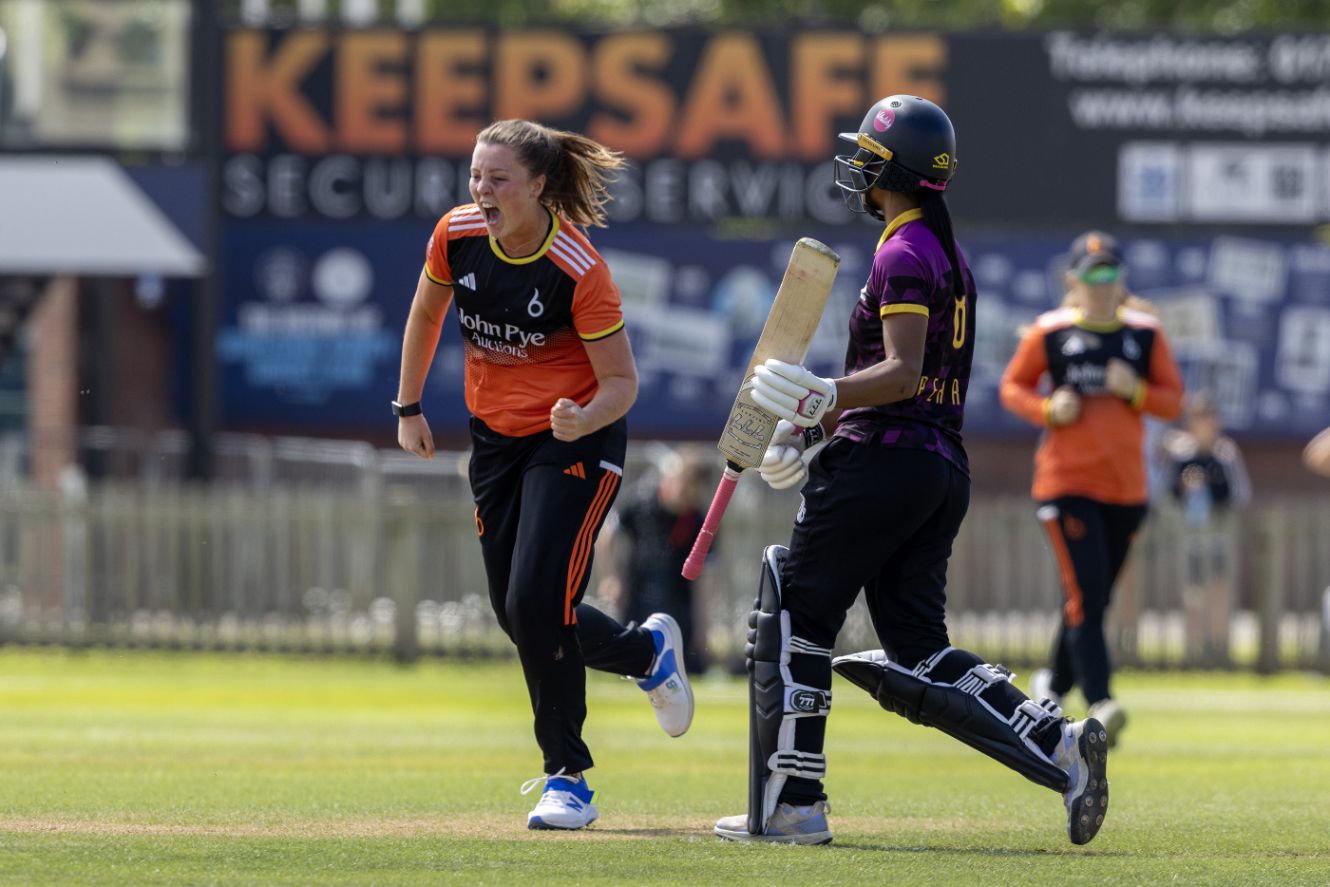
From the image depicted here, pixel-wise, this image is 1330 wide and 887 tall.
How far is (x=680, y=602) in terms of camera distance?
17.1 m

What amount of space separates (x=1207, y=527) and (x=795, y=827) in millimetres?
12272

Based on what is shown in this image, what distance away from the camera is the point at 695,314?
2378cm

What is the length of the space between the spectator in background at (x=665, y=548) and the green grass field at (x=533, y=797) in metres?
1.53

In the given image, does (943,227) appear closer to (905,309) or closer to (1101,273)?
(905,309)

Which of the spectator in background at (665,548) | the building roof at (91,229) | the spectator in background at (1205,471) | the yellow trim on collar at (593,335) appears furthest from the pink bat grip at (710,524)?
the building roof at (91,229)

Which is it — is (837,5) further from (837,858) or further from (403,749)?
(837,858)

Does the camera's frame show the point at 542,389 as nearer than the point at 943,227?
No

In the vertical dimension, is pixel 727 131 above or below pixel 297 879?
above

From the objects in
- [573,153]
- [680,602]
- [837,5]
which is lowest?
[680,602]

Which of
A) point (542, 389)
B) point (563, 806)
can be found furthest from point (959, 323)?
point (563, 806)

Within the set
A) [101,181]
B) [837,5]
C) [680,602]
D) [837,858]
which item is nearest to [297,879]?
[837,858]

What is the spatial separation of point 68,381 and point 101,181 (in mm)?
3932

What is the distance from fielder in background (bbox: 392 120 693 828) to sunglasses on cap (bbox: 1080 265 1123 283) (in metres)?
4.01

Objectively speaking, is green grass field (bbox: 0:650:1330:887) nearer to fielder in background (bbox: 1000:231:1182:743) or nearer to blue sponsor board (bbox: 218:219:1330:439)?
fielder in background (bbox: 1000:231:1182:743)
